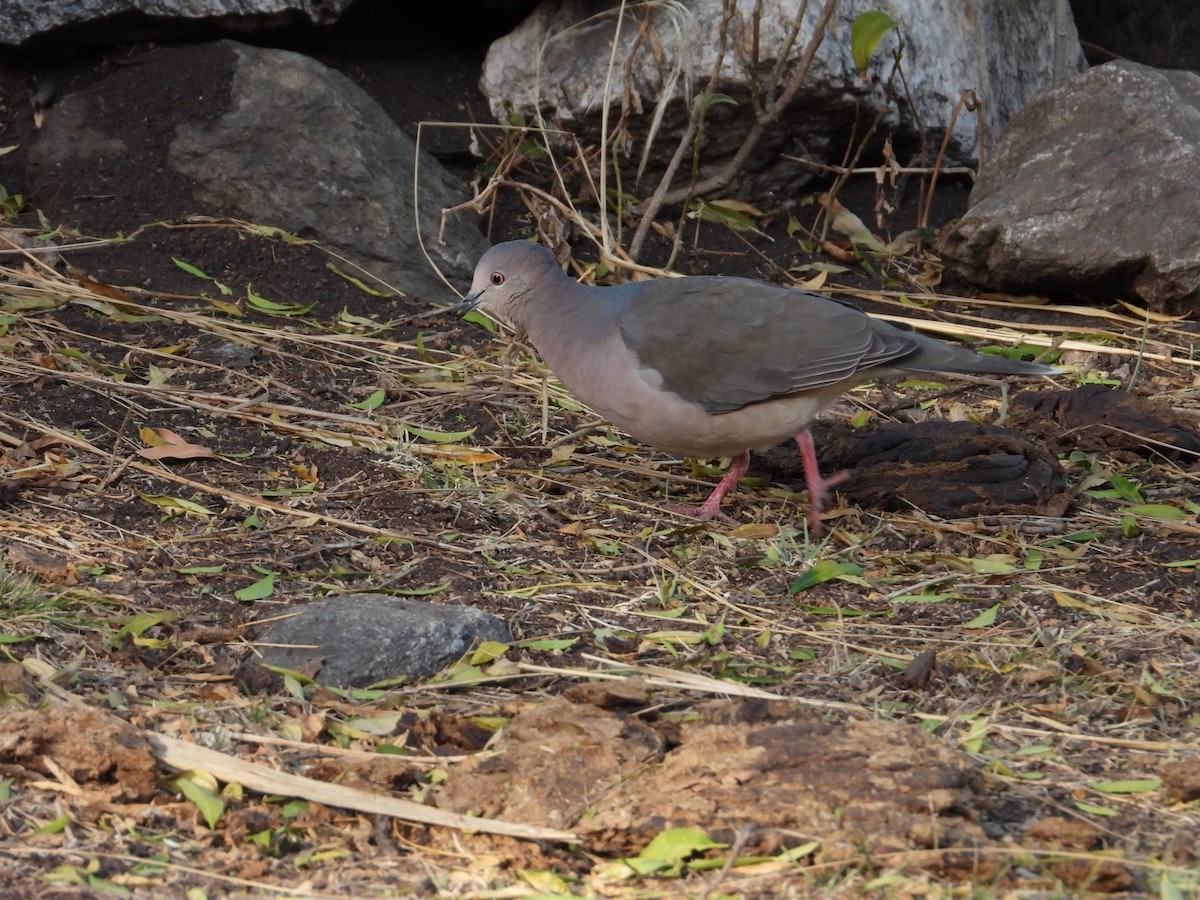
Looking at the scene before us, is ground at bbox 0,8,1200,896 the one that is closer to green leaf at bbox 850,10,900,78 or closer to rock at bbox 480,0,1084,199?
rock at bbox 480,0,1084,199

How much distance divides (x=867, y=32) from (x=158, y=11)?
314 centimetres

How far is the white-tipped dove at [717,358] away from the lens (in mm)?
4480

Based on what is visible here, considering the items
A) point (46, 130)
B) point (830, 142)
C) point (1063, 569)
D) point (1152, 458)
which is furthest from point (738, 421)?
point (46, 130)

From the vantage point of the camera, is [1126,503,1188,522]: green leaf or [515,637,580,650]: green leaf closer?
[515,637,580,650]: green leaf

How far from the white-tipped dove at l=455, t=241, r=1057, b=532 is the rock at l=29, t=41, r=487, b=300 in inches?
70.4

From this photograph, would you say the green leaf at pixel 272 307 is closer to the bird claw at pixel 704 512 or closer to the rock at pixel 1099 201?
the bird claw at pixel 704 512

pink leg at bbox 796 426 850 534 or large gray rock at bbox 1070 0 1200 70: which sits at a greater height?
large gray rock at bbox 1070 0 1200 70

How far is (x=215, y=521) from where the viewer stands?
167 inches

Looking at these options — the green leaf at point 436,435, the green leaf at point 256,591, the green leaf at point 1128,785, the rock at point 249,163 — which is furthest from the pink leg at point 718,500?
the rock at point 249,163

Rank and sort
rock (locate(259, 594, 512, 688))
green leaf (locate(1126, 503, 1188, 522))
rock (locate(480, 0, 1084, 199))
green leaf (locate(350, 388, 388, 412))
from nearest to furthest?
rock (locate(259, 594, 512, 688))
green leaf (locate(1126, 503, 1188, 522))
green leaf (locate(350, 388, 388, 412))
rock (locate(480, 0, 1084, 199))

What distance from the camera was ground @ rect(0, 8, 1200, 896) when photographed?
2.63 meters

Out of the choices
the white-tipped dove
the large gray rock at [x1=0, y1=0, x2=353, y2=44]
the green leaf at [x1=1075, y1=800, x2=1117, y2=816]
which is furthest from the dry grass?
the large gray rock at [x1=0, y1=0, x2=353, y2=44]

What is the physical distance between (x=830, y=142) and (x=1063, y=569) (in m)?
3.56

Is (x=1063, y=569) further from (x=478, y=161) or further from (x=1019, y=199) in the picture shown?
(x=478, y=161)
